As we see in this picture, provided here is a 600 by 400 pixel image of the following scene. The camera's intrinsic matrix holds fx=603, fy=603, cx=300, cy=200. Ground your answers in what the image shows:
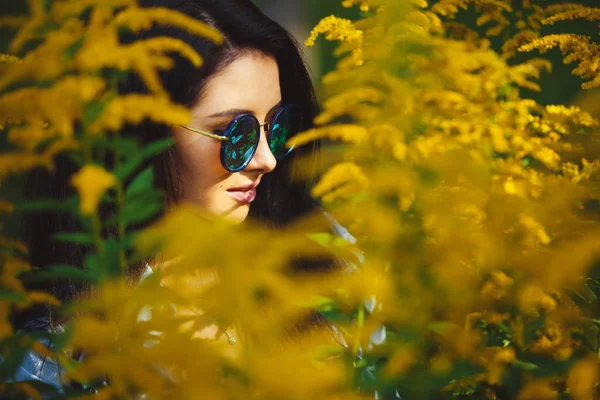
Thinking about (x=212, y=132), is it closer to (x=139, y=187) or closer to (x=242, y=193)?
(x=242, y=193)

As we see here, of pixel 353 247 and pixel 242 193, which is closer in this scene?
pixel 353 247

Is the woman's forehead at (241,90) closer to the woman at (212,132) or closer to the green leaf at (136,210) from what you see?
the woman at (212,132)

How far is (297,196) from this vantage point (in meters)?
2.09

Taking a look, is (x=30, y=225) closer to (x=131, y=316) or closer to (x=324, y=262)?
(x=324, y=262)

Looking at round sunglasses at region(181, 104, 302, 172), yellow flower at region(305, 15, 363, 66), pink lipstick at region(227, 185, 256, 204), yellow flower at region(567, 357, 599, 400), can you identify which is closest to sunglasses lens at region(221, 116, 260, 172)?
round sunglasses at region(181, 104, 302, 172)

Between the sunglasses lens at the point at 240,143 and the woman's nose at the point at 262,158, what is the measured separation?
42 millimetres

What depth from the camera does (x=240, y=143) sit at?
1472mm

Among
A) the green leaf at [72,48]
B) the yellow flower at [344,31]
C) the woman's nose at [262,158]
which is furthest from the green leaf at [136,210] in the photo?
the woman's nose at [262,158]

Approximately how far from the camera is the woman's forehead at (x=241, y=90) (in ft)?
4.88

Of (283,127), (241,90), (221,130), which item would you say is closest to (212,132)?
(221,130)

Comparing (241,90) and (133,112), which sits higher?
(133,112)

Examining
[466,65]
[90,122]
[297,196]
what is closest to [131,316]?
[90,122]

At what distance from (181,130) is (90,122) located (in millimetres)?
805

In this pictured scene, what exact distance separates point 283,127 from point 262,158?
16cm
